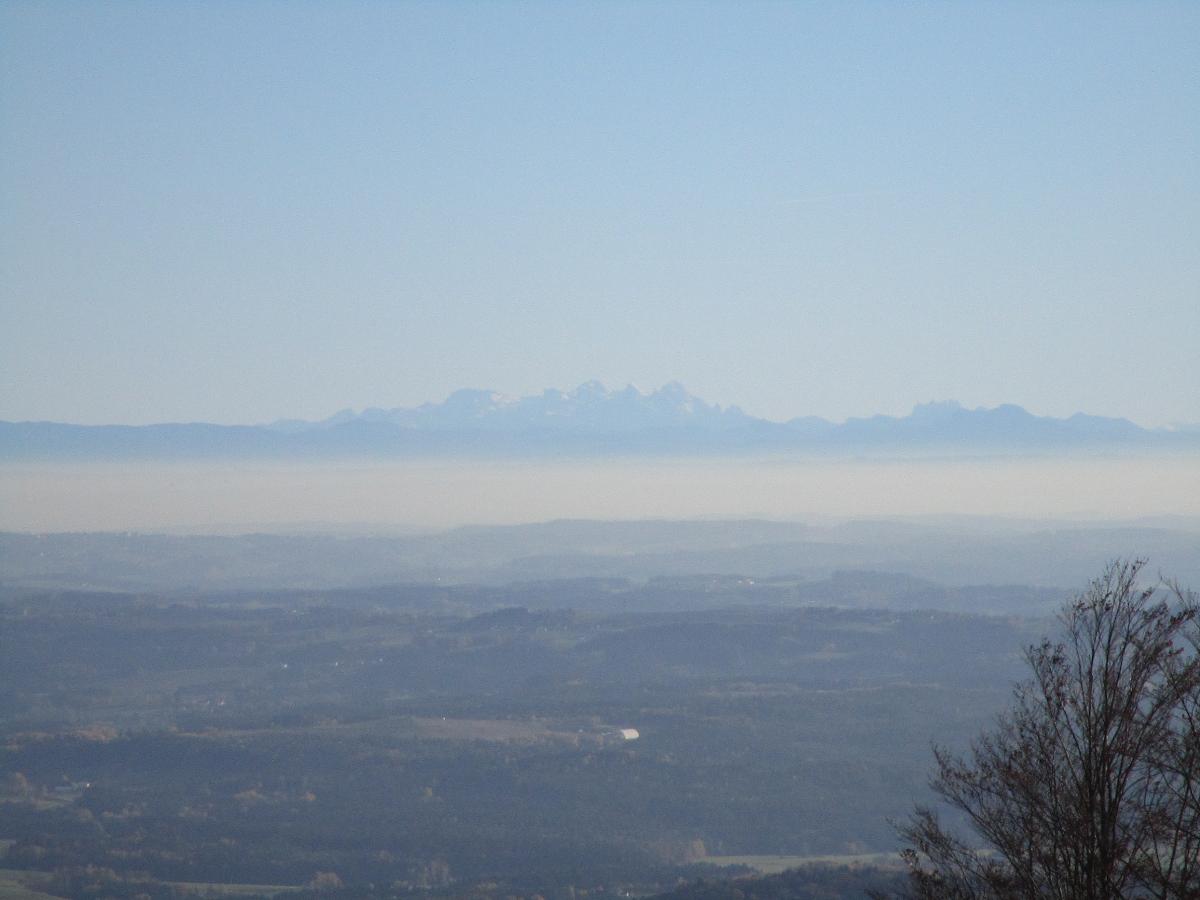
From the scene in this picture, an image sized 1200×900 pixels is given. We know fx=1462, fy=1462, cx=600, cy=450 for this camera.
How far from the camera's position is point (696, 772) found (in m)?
135

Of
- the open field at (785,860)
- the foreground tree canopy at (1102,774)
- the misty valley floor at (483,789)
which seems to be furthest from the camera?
the misty valley floor at (483,789)

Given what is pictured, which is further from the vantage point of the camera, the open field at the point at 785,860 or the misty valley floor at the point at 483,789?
the misty valley floor at the point at 483,789

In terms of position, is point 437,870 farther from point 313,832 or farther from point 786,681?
point 786,681

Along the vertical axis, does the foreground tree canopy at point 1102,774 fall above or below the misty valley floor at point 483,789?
above

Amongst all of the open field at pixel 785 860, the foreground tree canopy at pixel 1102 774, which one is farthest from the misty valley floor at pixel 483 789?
the foreground tree canopy at pixel 1102 774

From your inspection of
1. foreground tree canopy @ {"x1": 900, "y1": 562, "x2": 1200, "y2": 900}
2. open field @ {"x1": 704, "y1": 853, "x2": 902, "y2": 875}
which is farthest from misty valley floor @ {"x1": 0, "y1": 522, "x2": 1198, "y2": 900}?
foreground tree canopy @ {"x1": 900, "y1": 562, "x2": 1200, "y2": 900}

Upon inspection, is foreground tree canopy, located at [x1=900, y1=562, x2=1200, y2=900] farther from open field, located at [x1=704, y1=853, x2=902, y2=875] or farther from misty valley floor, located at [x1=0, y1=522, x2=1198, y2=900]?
open field, located at [x1=704, y1=853, x2=902, y2=875]

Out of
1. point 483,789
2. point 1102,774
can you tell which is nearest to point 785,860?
point 483,789

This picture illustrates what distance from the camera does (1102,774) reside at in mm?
19734

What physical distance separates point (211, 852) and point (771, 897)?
2305 inches

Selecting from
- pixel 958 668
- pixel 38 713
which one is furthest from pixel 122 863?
pixel 958 668

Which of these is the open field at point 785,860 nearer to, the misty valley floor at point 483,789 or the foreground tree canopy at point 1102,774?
the misty valley floor at point 483,789

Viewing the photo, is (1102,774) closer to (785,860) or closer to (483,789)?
(785,860)

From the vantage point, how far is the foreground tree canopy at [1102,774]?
19391 mm
